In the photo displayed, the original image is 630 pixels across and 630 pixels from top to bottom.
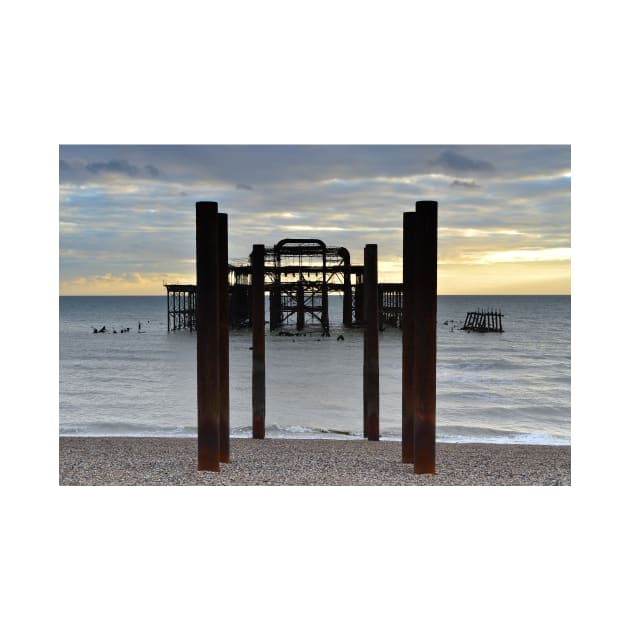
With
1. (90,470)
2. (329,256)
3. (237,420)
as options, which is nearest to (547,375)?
(329,256)

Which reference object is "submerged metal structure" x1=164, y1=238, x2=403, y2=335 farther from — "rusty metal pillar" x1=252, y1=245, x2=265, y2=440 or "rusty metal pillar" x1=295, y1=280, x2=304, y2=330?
"rusty metal pillar" x1=252, y1=245, x2=265, y2=440

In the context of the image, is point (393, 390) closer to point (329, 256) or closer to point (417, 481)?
point (417, 481)

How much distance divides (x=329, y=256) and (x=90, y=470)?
26.3 m

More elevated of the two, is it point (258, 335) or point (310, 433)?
point (258, 335)

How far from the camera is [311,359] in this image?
25.8 metres

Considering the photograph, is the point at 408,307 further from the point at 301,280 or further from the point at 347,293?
the point at 347,293

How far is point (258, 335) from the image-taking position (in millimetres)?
8805

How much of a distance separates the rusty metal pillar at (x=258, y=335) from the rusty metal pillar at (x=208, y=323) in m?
2.24

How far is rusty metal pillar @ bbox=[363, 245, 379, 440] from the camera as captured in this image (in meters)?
8.81

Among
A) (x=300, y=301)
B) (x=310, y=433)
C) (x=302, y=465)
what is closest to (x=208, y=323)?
(x=302, y=465)

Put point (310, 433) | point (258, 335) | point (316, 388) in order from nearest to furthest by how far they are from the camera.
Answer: point (258, 335), point (310, 433), point (316, 388)

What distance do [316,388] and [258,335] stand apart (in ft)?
30.9

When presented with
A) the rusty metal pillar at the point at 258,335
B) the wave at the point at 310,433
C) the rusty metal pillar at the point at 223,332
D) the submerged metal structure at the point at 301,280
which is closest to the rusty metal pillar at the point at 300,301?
the submerged metal structure at the point at 301,280

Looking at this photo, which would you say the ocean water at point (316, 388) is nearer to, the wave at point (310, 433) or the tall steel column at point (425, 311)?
the wave at point (310, 433)
